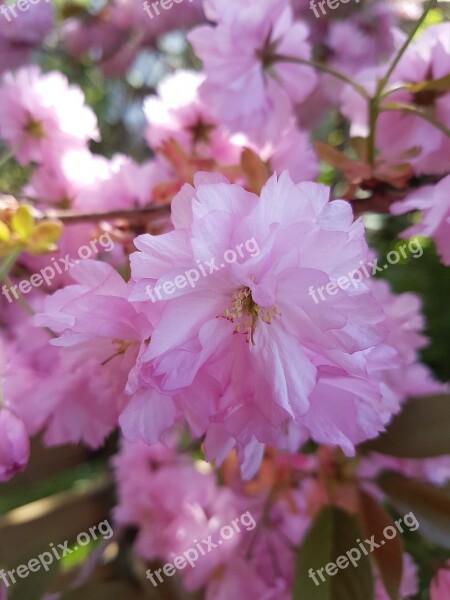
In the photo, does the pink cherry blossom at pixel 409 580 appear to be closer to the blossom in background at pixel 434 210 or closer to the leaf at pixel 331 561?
the leaf at pixel 331 561

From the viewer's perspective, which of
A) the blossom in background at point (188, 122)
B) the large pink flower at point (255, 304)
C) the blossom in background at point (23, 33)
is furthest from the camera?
the blossom in background at point (23, 33)

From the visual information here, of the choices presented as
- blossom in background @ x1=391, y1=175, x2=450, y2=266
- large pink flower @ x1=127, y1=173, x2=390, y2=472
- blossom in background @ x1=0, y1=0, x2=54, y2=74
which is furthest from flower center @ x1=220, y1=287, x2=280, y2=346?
blossom in background @ x1=0, y1=0, x2=54, y2=74

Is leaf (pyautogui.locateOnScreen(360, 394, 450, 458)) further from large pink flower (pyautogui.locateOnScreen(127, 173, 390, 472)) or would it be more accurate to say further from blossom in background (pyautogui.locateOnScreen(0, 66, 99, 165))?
blossom in background (pyautogui.locateOnScreen(0, 66, 99, 165))

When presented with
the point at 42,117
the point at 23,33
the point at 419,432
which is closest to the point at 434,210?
the point at 419,432

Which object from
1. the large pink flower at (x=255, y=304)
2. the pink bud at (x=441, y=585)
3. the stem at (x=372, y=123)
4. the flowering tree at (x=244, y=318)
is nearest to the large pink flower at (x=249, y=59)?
the flowering tree at (x=244, y=318)

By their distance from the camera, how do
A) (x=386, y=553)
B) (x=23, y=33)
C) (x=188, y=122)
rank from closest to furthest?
(x=386, y=553)
(x=188, y=122)
(x=23, y=33)

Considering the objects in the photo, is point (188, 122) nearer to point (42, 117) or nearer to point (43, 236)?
point (42, 117)
